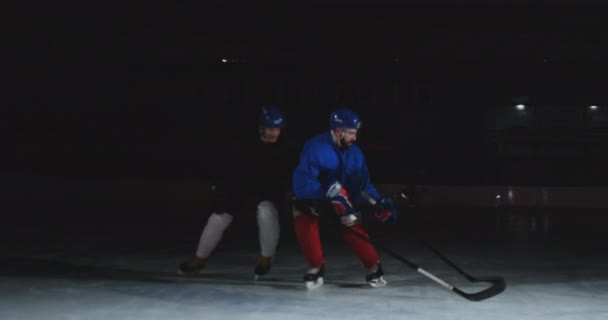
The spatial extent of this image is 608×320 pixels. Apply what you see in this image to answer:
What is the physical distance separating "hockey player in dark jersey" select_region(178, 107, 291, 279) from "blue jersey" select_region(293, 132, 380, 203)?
55 cm

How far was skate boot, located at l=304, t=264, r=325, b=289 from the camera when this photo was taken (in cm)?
750

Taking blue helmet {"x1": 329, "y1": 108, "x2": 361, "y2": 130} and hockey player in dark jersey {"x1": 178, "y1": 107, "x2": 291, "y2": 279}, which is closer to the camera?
blue helmet {"x1": 329, "y1": 108, "x2": 361, "y2": 130}

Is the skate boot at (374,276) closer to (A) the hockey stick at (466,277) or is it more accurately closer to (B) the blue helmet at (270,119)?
(A) the hockey stick at (466,277)

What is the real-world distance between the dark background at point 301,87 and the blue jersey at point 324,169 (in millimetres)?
8540

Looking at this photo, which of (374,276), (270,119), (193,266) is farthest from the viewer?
(193,266)

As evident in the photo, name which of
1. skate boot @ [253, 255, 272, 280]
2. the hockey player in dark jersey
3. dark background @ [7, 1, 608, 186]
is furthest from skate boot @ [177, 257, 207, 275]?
dark background @ [7, 1, 608, 186]

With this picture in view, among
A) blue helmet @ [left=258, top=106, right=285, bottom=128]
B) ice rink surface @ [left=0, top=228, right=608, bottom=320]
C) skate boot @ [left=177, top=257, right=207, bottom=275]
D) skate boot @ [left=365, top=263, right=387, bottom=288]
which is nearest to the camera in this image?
ice rink surface @ [left=0, top=228, right=608, bottom=320]

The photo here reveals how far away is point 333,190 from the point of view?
7.31m


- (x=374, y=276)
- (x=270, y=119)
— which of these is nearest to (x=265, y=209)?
(x=270, y=119)

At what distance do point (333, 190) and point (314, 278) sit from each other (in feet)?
2.45

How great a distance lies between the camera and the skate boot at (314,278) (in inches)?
295

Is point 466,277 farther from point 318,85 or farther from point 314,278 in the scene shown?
point 318,85

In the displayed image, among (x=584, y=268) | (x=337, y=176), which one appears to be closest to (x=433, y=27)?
(x=584, y=268)

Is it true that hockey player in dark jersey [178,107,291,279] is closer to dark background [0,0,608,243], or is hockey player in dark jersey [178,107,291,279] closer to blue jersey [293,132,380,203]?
blue jersey [293,132,380,203]
